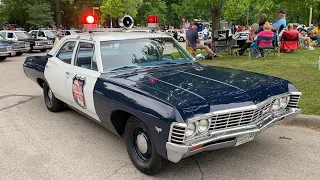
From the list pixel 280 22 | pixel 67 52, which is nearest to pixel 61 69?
pixel 67 52

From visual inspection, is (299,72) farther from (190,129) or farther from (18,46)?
(18,46)

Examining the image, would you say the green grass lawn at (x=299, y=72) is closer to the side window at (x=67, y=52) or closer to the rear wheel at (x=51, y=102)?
the side window at (x=67, y=52)

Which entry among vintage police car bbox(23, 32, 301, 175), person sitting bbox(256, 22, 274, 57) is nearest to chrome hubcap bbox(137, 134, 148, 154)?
vintage police car bbox(23, 32, 301, 175)

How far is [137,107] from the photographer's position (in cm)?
355

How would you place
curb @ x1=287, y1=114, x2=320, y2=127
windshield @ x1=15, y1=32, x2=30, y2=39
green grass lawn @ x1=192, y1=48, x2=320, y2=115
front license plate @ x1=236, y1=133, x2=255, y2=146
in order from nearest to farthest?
front license plate @ x1=236, y1=133, x2=255, y2=146, curb @ x1=287, y1=114, x2=320, y2=127, green grass lawn @ x1=192, y1=48, x2=320, y2=115, windshield @ x1=15, y1=32, x2=30, y2=39

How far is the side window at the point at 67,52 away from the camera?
5570 millimetres

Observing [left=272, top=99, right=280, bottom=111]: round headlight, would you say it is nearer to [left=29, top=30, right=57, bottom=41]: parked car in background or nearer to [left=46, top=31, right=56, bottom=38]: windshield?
[left=29, top=30, right=57, bottom=41]: parked car in background

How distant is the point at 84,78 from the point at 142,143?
1.49 m

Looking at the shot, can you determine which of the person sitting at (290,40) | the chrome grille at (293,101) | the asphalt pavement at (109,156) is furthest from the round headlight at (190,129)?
the person sitting at (290,40)

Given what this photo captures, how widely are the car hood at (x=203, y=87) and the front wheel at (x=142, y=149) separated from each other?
1.44 ft

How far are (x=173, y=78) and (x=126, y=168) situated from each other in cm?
126

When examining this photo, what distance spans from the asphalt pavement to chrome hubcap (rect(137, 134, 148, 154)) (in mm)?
291

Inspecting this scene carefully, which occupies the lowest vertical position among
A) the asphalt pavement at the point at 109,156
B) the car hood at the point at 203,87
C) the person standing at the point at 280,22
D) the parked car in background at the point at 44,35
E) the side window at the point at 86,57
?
the asphalt pavement at the point at 109,156

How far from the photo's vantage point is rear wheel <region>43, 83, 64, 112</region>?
634 cm
